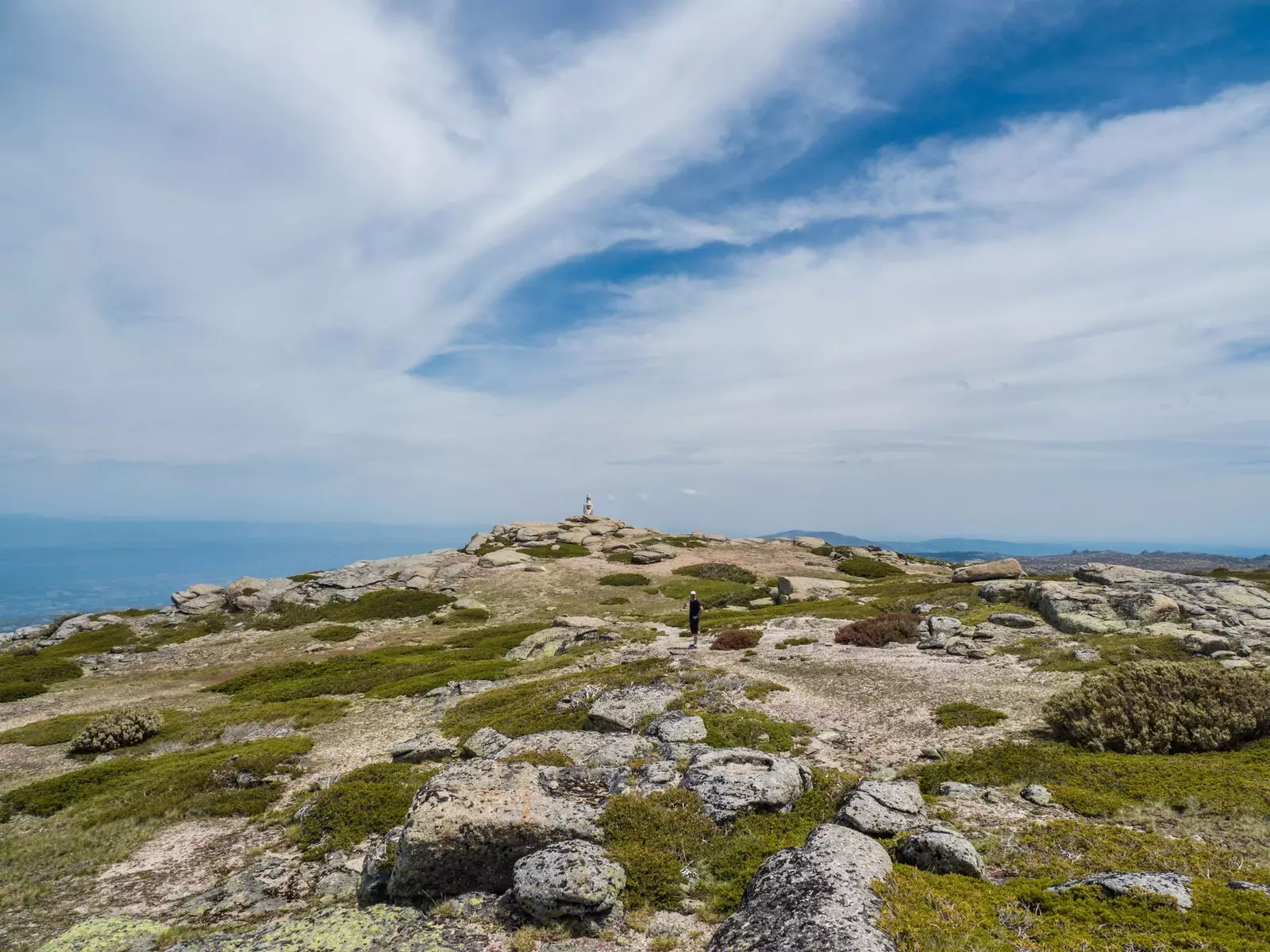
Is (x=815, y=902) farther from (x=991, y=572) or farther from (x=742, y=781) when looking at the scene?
(x=991, y=572)

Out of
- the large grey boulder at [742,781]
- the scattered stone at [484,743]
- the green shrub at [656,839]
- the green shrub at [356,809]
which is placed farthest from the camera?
the scattered stone at [484,743]

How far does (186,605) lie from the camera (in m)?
61.4

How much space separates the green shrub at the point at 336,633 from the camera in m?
50.8

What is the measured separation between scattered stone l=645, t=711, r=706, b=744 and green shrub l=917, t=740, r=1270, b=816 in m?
6.01

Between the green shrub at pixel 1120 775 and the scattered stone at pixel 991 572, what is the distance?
37846 millimetres

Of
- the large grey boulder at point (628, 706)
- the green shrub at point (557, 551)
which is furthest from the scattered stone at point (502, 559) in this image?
the large grey boulder at point (628, 706)

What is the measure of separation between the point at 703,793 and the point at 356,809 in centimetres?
938

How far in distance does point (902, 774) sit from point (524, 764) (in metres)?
9.70

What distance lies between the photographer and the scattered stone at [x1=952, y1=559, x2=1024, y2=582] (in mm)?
50062

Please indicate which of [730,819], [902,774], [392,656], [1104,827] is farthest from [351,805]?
[392,656]

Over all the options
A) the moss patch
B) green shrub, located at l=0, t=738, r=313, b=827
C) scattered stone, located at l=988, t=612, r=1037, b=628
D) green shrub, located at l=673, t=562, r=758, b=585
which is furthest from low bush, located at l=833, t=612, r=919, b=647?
green shrub, located at l=673, t=562, r=758, b=585

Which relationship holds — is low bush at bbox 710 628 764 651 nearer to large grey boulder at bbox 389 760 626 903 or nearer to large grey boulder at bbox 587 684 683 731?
large grey boulder at bbox 587 684 683 731

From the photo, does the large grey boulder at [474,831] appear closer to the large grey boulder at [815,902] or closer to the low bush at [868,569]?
the large grey boulder at [815,902]

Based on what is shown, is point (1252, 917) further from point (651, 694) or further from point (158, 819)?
point (158, 819)
